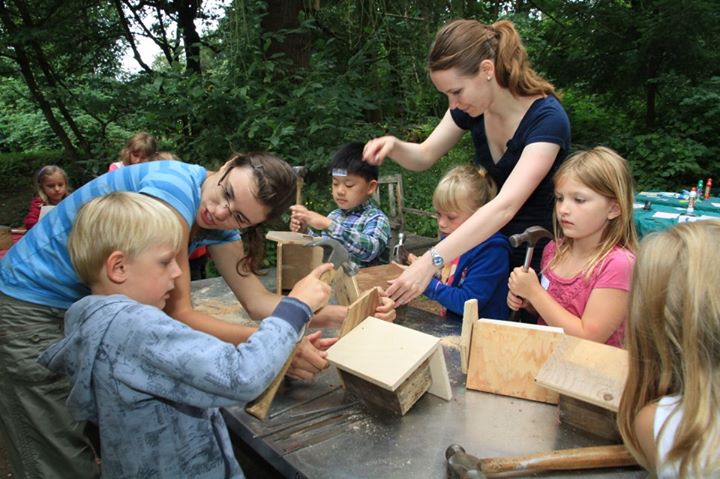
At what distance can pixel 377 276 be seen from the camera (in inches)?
103

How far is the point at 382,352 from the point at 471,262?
3.19 ft

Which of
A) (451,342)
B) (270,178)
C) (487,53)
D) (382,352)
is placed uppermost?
(487,53)

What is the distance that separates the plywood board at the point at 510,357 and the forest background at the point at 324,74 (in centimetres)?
328

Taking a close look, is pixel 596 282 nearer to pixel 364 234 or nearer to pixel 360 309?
pixel 360 309

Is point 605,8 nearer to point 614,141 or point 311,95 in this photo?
point 614,141

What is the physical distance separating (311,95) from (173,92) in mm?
1385

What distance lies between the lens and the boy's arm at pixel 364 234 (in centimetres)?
326

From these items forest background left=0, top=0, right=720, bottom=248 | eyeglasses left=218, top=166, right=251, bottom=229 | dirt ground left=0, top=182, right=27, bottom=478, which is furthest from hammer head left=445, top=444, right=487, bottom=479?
dirt ground left=0, top=182, right=27, bottom=478

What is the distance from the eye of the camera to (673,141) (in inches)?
300

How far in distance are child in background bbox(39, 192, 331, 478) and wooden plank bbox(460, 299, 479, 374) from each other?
0.50m

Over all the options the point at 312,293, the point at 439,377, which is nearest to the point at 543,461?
the point at 439,377

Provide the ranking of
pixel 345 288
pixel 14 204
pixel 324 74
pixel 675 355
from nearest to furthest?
1. pixel 675 355
2. pixel 345 288
3. pixel 324 74
4. pixel 14 204

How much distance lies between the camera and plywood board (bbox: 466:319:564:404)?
1.59 m

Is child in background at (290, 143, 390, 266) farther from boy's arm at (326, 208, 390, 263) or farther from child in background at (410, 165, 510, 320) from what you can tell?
child in background at (410, 165, 510, 320)
